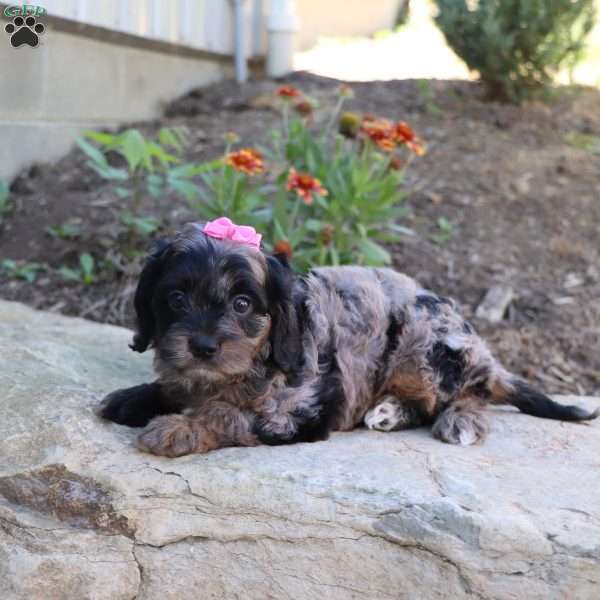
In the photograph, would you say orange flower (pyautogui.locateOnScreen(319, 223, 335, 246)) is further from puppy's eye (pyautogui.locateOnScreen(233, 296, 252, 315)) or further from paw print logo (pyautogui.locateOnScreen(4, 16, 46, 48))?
paw print logo (pyautogui.locateOnScreen(4, 16, 46, 48))

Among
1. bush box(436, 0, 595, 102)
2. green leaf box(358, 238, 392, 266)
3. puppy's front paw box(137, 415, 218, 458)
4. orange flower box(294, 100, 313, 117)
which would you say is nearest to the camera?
puppy's front paw box(137, 415, 218, 458)


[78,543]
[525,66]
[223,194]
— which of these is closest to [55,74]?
[223,194]

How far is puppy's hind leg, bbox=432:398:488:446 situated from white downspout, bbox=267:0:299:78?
245 inches

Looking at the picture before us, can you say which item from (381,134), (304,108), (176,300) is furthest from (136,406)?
(304,108)

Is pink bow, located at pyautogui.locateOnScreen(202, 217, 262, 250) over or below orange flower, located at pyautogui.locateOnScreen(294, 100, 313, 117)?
below

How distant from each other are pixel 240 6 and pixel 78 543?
23.9 feet

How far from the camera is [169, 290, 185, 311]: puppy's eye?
3.19m

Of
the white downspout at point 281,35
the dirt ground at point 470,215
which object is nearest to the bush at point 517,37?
the dirt ground at point 470,215

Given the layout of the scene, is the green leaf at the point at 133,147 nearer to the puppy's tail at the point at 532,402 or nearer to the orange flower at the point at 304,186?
the orange flower at the point at 304,186

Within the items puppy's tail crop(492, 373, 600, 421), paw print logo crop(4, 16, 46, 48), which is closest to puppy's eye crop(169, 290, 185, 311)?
puppy's tail crop(492, 373, 600, 421)

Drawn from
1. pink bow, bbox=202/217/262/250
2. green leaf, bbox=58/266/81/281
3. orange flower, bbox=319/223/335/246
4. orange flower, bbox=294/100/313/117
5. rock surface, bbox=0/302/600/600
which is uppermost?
orange flower, bbox=294/100/313/117

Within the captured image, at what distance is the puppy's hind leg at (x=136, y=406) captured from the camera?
3439 mm

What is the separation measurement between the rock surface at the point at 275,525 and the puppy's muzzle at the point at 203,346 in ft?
1.31

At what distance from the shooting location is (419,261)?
6273mm
